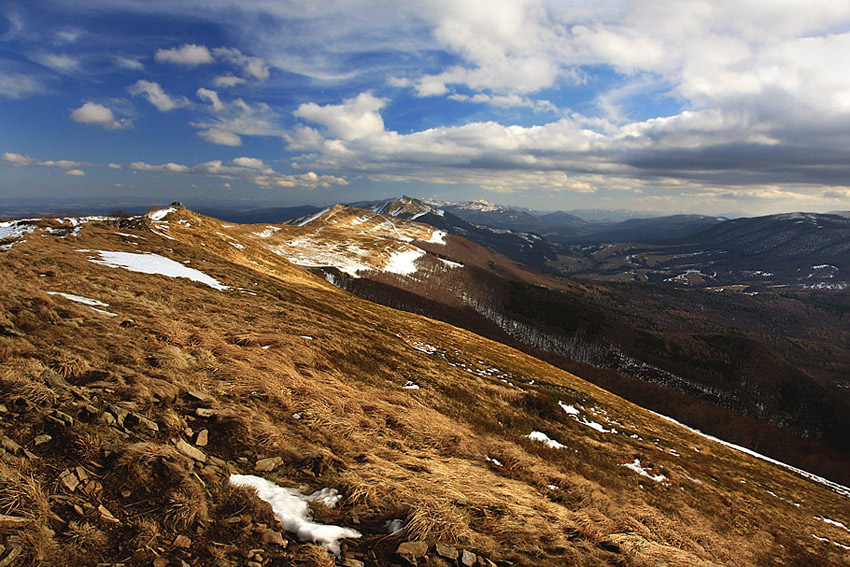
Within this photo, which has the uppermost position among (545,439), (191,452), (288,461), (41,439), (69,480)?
(41,439)

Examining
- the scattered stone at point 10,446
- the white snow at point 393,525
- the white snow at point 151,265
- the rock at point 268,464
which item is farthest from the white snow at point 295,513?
the white snow at point 151,265

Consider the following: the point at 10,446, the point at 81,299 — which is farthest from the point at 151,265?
the point at 10,446

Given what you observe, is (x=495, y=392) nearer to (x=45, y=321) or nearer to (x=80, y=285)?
(x=45, y=321)

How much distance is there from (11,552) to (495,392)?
2471 cm

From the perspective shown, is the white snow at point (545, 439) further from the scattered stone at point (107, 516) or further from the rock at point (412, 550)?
the scattered stone at point (107, 516)

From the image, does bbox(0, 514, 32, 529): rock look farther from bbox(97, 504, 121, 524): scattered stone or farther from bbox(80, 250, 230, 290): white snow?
bbox(80, 250, 230, 290): white snow

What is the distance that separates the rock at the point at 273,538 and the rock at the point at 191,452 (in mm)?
2844

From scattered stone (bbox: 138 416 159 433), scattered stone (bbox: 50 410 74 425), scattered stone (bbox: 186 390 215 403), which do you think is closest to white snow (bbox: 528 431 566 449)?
scattered stone (bbox: 186 390 215 403)

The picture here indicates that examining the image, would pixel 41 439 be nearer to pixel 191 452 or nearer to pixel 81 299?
pixel 191 452

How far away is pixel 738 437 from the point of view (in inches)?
4451

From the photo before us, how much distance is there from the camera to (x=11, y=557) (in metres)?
4.88

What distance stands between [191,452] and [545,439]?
1874cm

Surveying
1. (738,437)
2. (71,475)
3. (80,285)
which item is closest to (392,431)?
(71,475)

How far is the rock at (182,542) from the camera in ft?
19.3
